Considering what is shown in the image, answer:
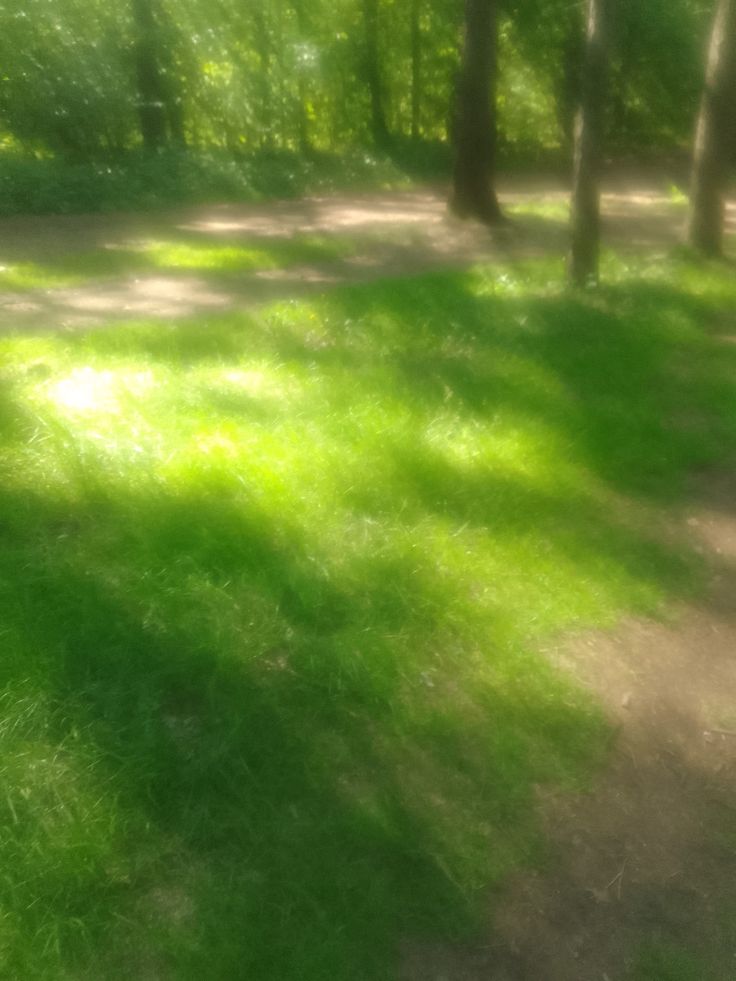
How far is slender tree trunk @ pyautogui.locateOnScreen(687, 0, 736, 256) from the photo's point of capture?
1028cm

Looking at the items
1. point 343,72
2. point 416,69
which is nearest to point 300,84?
point 343,72

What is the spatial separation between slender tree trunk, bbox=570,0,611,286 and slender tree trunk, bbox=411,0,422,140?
1366cm

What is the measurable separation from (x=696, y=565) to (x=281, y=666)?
8.20ft

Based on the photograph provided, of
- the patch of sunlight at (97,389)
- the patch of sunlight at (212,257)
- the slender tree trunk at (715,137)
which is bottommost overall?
the patch of sunlight at (212,257)

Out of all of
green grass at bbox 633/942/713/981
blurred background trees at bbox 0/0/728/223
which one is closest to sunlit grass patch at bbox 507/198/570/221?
blurred background trees at bbox 0/0/728/223

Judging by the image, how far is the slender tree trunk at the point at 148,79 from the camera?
18312 millimetres

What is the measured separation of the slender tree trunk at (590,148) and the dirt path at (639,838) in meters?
5.98

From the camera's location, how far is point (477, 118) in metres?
13.6

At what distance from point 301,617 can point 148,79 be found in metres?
17.4

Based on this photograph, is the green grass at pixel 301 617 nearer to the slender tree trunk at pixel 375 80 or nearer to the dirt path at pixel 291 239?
the dirt path at pixel 291 239

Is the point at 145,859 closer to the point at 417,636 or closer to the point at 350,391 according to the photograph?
the point at 417,636

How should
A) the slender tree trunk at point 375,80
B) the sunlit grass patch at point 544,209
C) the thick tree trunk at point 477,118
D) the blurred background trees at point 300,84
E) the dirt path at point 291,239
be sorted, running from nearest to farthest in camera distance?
the dirt path at point 291,239, the thick tree trunk at point 477,118, the sunlit grass patch at point 544,209, the blurred background trees at point 300,84, the slender tree trunk at point 375,80

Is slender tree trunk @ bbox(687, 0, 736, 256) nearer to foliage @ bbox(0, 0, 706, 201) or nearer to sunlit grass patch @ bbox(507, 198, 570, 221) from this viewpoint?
sunlit grass patch @ bbox(507, 198, 570, 221)

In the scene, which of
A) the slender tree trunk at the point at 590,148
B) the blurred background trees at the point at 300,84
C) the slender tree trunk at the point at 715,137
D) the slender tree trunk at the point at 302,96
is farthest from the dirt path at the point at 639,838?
the slender tree trunk at the point at 302,96
